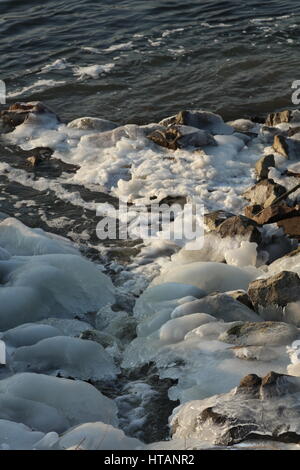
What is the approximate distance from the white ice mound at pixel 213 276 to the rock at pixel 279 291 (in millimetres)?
382

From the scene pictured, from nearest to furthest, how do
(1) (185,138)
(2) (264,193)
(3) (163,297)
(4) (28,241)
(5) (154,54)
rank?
(3) (163,297)
(4) (28,241)
(2) (264,193)
(1) (185,138)
(5) (154,54)

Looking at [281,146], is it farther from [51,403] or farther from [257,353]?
[51,403]

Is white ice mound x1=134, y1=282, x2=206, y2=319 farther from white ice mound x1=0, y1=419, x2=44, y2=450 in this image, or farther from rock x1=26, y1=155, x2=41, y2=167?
rock x1=26, y1=155, x2=41, y2=167

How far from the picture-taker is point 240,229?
5.33 m

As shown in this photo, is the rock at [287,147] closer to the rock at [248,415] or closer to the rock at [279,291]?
the rock at [279,291]

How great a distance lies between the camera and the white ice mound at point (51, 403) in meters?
3.62

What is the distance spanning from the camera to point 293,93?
834 cm

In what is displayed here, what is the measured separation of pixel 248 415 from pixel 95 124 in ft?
16.4

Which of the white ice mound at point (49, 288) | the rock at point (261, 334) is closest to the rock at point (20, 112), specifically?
the white ice mound at point (49, 288)

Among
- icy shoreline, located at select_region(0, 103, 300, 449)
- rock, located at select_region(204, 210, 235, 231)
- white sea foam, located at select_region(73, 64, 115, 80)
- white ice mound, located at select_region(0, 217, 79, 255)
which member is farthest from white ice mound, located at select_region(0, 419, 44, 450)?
white sea foam, located at select_region(73, 64, 115, 80)

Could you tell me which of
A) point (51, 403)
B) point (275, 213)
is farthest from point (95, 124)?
point (51, 403)

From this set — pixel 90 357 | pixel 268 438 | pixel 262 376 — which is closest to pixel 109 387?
pixel 90 357

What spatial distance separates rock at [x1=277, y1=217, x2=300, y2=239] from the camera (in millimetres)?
5422

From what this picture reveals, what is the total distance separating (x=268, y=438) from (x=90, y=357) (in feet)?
4.21
